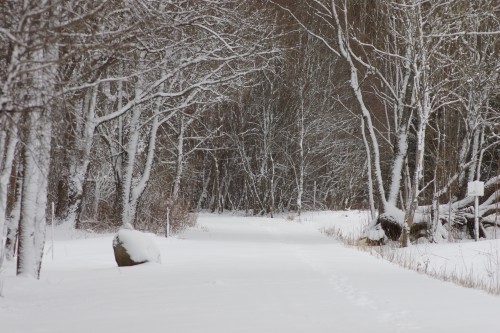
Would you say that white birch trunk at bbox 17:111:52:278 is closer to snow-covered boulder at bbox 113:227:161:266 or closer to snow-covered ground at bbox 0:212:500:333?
snow-covered ground at bbox 0:212:500:333

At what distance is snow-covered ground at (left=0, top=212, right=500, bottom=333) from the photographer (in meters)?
5.79

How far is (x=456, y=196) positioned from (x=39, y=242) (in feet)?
53.9

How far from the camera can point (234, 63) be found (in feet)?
79.9

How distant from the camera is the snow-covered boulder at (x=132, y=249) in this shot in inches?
429

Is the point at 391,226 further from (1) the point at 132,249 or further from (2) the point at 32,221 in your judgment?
(2) the point at 32,221

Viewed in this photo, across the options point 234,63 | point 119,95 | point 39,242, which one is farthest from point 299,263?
point 234,63

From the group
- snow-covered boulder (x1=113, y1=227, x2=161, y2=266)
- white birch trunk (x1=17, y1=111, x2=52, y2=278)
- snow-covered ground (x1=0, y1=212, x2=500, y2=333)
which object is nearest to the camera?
snow-covered ground (x1=0, y1=212, x2=500, y2=333)

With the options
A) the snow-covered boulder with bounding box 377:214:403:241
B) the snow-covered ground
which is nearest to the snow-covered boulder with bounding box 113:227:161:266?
the snow-covered ground

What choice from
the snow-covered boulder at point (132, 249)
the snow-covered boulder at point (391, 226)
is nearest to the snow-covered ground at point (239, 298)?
the snow-covered boulder at point (132, 249)

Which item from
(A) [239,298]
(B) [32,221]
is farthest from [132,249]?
(A) [239,298]

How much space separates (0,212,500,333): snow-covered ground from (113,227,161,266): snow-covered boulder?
9.5 inches

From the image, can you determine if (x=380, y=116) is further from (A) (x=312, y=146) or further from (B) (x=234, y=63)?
(B) (x=234, y=63)

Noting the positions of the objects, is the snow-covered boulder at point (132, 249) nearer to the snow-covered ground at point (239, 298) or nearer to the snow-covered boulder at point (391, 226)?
the snow-covered ground at point (239, 298)

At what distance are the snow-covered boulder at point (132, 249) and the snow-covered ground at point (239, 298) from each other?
0.80ft
